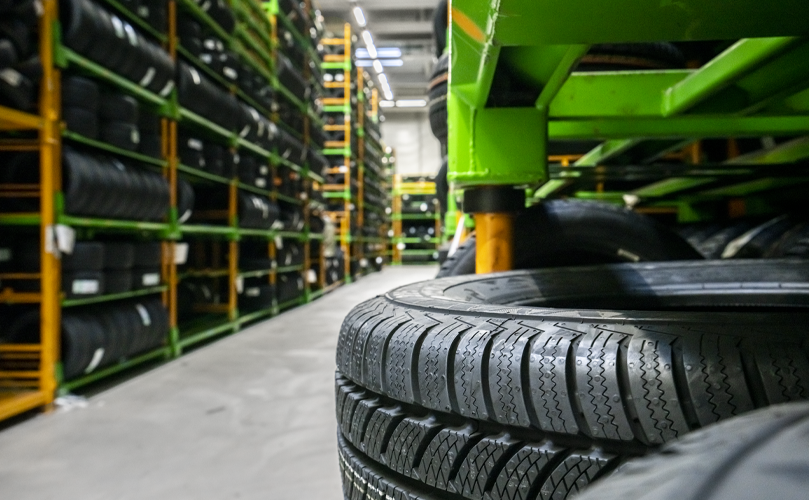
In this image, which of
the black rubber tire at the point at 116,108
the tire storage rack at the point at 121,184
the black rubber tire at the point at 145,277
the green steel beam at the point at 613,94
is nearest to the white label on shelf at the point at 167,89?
the tire storage rack at the point at 121,184

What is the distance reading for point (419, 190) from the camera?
1633 centimetres

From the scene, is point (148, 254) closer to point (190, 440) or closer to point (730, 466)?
point (190, 440)

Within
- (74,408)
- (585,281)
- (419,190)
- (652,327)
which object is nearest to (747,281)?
(585,281)

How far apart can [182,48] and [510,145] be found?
3.17m

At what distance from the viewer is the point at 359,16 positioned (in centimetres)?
1278

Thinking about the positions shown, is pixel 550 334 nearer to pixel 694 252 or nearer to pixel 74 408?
pixel 694 252

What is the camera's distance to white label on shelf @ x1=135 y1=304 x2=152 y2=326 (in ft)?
10.5

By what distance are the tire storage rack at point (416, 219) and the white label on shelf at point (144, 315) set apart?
1286 centimetres

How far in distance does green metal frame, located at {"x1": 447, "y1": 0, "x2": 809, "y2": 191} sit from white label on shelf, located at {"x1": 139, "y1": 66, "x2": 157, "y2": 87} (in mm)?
2348

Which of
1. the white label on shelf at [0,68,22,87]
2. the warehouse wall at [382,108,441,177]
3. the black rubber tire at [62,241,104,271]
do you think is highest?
the warehouse wall at [382,108,441,177]

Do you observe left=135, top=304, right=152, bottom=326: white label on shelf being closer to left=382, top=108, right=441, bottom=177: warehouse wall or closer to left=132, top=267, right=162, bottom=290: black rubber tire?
left=132, top=267, right=162, bottom=290: black rubber tire

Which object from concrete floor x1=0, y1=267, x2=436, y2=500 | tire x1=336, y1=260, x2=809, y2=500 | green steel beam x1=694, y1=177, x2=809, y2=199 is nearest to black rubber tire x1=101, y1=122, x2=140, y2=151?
concrete floor x1=0, y1=267, x2=436, y2=500

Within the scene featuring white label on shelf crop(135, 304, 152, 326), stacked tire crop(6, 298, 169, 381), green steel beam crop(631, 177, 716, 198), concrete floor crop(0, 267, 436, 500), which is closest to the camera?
concrete floor crop(0, 267, 436, 500)

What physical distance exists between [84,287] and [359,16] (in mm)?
11435
